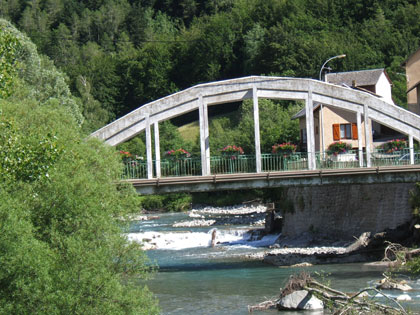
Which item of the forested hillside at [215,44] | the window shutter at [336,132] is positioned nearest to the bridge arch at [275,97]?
the window shutter at [336,132]

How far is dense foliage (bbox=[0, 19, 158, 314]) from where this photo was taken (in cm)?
1298

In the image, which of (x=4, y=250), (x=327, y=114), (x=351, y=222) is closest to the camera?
(x=4, y=250)

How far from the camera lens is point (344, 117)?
4506 centimetres

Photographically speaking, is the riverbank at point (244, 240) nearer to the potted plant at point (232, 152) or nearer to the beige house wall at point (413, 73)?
the potted plant at point (232, 152)

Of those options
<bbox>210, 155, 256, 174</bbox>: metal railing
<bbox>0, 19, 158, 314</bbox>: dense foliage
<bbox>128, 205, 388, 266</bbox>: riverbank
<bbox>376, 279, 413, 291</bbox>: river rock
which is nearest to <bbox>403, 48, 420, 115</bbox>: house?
<bbox>128, 205, 388, 266</bbox>: riverbank

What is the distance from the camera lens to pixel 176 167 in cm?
2992

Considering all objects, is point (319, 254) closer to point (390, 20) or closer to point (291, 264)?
point (291, 264)

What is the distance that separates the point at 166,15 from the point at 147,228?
3467 inches

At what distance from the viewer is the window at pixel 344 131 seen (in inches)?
1683

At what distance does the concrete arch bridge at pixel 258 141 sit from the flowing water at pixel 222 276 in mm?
3409

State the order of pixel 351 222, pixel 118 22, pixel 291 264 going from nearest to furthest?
pixel 291 264 → pixel 351 222 → pixel 118 22

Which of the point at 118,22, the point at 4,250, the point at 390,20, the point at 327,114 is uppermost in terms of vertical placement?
the point at 118,22

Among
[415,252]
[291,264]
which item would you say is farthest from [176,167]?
[415,252]

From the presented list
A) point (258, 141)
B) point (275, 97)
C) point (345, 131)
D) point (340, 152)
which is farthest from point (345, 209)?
point (345, 131)
